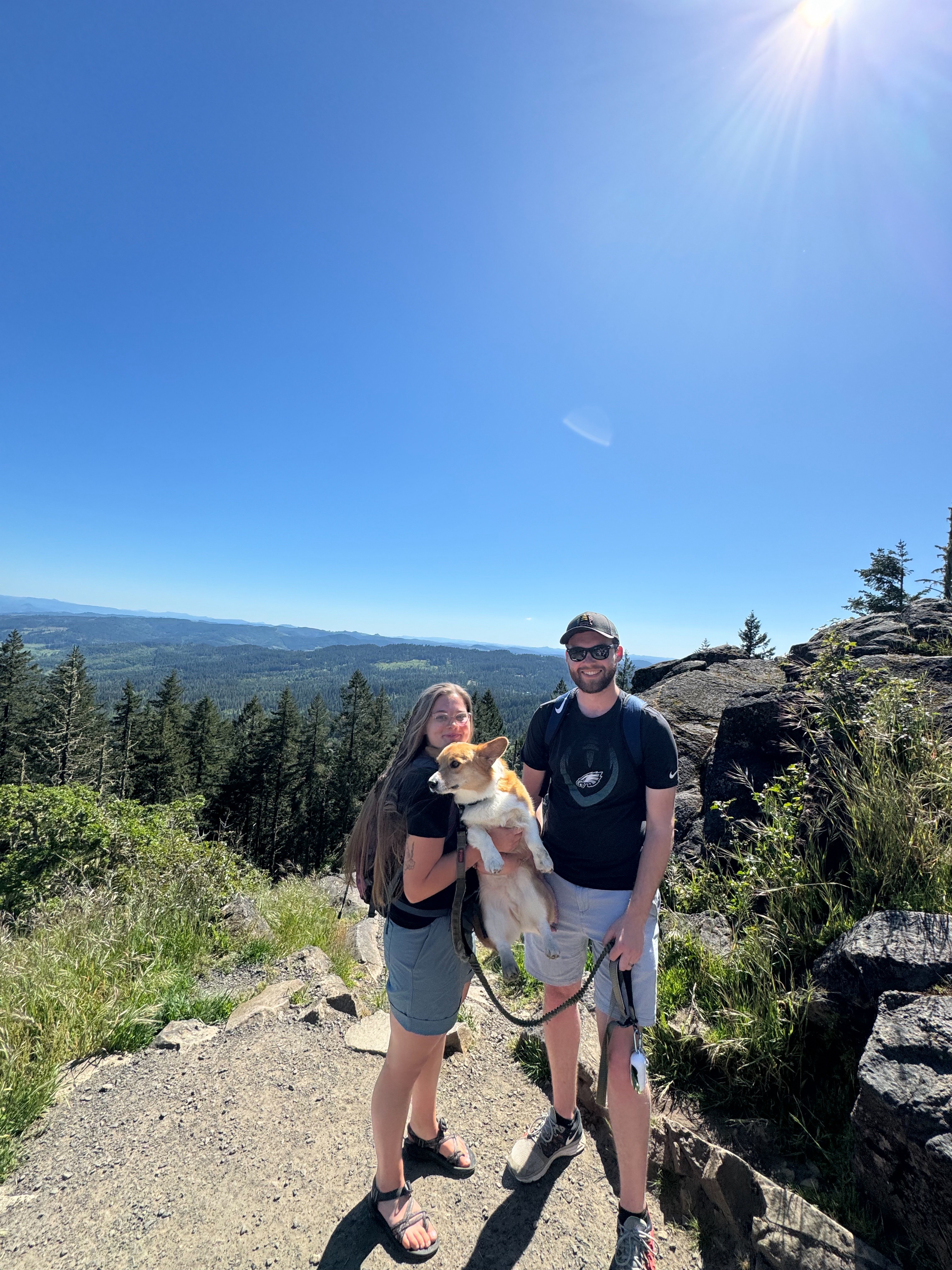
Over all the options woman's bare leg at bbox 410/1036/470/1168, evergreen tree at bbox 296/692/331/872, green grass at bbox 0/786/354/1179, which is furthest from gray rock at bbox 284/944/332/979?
evergreen tree at bbox 296/692/331/872

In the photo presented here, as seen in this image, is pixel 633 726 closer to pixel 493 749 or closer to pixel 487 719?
pixel 493 749

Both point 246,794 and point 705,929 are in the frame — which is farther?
point 246,794

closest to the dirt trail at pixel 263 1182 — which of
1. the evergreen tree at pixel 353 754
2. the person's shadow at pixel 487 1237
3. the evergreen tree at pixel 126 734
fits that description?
the person's shadow at pixel 487 1237

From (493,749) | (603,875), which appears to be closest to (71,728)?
(493,749)

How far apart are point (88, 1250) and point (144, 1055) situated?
A: 1397mm

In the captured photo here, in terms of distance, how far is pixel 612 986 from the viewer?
262 cm

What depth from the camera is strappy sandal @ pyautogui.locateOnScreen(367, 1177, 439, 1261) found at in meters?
2.48

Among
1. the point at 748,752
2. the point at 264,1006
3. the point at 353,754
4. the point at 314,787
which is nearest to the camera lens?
the point at 264,1006

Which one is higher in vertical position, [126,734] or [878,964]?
[878,964]

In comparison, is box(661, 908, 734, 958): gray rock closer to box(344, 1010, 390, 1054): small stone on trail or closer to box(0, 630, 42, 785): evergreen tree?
box(344, 1010, 390, 1054): small stone on trail

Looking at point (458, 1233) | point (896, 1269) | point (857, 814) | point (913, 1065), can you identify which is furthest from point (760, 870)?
point (458, 1233)

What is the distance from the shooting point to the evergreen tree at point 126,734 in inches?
1276

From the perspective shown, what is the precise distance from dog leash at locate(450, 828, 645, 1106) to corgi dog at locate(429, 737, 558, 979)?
5.4 inches

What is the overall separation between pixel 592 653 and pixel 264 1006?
4.44 m
